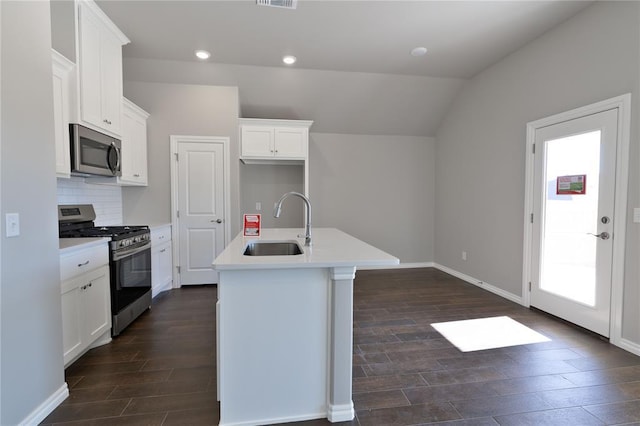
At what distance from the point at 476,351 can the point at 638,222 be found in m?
1.62

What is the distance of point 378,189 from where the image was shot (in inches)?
211

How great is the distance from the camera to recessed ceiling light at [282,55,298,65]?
3.68 m

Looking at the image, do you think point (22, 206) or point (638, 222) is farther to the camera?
point (638, 222)

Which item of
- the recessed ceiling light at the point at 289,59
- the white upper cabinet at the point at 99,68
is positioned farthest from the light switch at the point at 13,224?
the recessed ceiling light at the point at 289,59

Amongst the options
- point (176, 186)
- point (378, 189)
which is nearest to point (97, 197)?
point (176, 186)

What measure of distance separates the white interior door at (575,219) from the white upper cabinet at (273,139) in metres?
2.93

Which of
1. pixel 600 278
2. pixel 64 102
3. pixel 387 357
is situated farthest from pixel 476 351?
pixel 64 102

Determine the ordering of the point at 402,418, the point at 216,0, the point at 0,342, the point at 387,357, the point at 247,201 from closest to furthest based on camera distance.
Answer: the point at 0,342 < the point at 402,418 < the point at 387,357 < the point at 216,0 < the point at 247,201

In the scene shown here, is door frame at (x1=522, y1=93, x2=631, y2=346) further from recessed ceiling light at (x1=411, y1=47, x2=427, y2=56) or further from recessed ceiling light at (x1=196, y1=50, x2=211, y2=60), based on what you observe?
recessed ceiling light at (x1=196, y1=50, x2=211, y2=60)

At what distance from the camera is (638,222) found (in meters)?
2.37

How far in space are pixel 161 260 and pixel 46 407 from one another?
2.19m

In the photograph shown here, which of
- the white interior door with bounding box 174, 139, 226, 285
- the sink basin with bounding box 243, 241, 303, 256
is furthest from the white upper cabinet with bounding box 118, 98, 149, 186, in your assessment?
the sink basin with bounding box 243, 241, 303, 256

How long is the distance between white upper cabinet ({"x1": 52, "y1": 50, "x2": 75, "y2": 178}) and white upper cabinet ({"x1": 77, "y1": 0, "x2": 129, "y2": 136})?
0.27ft

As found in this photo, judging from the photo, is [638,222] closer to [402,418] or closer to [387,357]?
[387,357]
